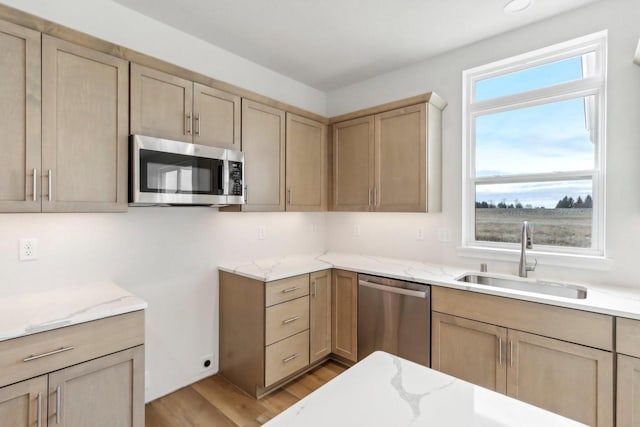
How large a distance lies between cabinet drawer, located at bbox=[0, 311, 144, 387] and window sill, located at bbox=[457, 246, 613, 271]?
2.40 m

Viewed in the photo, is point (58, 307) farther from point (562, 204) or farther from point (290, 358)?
point (562, 204)

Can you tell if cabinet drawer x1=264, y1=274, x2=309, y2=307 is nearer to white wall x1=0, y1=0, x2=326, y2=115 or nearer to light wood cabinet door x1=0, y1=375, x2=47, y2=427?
light wood cabinet door x1=0, y1=375, x2=47, y2=427

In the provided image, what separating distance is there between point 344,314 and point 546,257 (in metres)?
1.57

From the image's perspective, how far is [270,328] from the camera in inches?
90.5

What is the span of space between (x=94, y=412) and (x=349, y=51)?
2.93 metres

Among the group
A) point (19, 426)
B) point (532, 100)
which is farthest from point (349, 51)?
point (19, 426)

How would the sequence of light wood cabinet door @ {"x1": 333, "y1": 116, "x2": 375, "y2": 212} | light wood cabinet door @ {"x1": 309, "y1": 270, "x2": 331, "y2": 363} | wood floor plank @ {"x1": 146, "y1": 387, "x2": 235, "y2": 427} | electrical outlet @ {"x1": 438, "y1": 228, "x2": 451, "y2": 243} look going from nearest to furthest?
1. wood floor plank @ {"x1": 146, "y1": 387, "x2": 235, "y2": 427}
2. light wood cabinet door @ {"x1": 309, "y1": 270, "x2": 331, "y2": 363}
3. electrical outlet @ {"x1": 438, "y1": 228, "x2": 451, "y2": 243}
4. light wood cabinet door @ {"x1": 333, "y1": 116, "x2": 375, "y2": 212}

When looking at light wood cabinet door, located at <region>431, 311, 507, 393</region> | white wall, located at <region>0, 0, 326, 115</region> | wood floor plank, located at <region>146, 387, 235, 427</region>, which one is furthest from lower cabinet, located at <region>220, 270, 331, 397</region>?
white wall, located at <region>0, 0, 326, 115</region>

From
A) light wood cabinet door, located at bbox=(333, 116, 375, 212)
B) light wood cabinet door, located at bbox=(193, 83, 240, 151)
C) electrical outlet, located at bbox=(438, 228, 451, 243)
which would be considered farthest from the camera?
light wood cabinet door, located at bbox=(333, 116, 375, 212)

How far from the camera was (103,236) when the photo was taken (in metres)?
2.04

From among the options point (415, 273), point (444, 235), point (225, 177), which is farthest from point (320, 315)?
point (225, 177)

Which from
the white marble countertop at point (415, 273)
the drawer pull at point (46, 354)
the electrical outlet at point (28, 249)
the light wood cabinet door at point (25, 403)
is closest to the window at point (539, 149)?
the white marble countertop at point (415, 273)

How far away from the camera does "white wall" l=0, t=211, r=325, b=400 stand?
1.82m

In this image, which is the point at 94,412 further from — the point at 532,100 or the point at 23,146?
the point at 532,100
